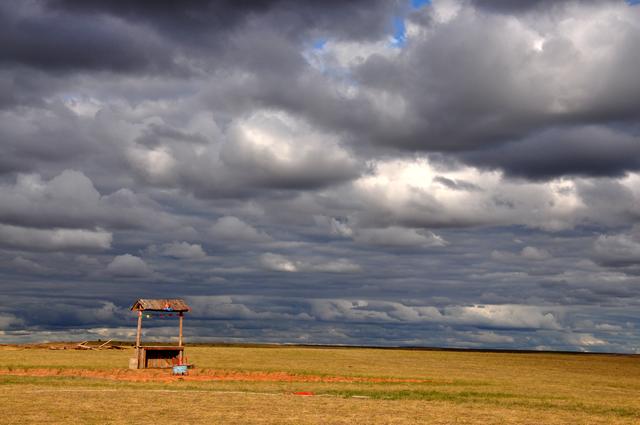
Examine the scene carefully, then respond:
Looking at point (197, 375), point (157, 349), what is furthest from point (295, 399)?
point (157, 349)

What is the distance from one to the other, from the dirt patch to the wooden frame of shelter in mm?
1680

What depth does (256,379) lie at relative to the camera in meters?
55.2

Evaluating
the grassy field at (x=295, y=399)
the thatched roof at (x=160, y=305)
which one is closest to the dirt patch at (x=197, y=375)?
the grassy field at (x=295, y=399)

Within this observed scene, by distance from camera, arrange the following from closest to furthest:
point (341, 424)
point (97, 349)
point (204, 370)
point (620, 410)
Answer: point (341, 424), point (620, 410), point (204, 370), point (97, 349)

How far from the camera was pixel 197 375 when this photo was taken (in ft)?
189

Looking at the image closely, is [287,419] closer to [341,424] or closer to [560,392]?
[341,424]

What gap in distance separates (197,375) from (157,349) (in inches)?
209

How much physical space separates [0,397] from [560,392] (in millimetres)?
33865

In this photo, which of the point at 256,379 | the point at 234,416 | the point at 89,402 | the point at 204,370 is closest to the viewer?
the point at 234,416

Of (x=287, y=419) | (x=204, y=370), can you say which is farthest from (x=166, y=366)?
(x=287, y=419)

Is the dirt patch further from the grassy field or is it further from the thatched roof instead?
the thatched roof

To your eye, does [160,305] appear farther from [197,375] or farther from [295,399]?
[295,399]

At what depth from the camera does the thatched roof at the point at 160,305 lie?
60.4m

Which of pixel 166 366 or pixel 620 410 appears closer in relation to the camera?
pixel 620 410
